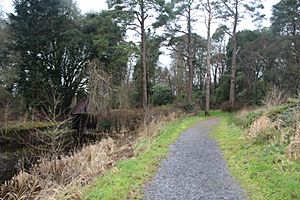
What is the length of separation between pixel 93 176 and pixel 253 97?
23646 millimetres

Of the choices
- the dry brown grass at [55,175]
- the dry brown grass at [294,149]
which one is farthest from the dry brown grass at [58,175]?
the dry brown grass at [294,149]

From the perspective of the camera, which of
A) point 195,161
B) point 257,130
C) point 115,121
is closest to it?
point 195,161

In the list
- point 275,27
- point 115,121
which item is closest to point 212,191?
point 115,121

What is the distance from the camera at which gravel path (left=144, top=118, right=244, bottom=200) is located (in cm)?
495

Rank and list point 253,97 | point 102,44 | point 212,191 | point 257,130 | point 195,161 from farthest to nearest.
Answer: point 253,97
point 102,44
point 257,130
point 195,161
point 212,191

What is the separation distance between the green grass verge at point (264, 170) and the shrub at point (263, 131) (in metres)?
0.30

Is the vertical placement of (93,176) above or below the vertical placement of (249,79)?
below

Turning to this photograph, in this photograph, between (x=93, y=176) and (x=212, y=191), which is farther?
(x=93, y=176)

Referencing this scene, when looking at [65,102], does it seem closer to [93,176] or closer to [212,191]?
[93,176]

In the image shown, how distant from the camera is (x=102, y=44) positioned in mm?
25609

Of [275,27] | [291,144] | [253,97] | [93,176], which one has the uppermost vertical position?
[275,27]

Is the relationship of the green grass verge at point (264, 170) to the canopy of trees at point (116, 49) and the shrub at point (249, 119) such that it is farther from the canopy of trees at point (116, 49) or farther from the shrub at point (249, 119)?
the canopy of trees at point (116, 49)

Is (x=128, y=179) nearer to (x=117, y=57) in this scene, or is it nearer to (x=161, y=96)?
(x=117, y=57)

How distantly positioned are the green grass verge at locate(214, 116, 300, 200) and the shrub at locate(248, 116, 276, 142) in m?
0.30
